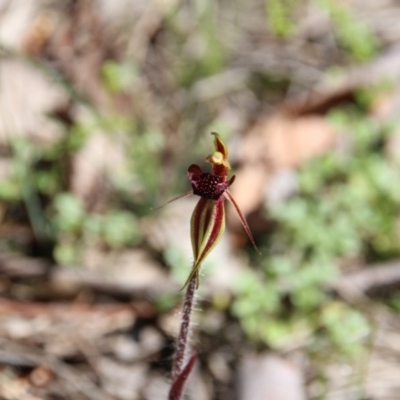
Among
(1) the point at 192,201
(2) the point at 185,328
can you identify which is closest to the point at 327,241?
(1) the point at 192,201

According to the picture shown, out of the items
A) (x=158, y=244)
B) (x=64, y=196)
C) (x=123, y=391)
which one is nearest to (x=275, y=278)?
(x=158, y=244)

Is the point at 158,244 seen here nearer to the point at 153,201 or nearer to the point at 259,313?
the point at 153,201

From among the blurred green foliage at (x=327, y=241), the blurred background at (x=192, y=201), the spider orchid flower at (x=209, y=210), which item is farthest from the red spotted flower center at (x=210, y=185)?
the blurred green foliage at (x=327, y=241)

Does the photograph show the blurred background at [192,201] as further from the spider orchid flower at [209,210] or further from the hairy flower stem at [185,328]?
the spider orchid flower at [209,210]

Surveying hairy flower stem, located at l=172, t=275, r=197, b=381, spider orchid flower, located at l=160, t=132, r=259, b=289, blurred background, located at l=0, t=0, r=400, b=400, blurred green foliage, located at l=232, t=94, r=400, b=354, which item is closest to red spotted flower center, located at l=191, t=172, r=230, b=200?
spider orchid flower, located at l=160, t=132, r=259, b=289

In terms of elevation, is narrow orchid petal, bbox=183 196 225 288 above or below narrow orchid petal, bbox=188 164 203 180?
below

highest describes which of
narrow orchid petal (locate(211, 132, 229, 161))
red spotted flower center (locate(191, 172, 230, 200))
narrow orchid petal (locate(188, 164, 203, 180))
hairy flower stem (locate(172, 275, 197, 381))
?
narrow orchid petal (locate(211, 132, 229, 161))

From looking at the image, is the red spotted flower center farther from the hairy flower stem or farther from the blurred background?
the blurred background
